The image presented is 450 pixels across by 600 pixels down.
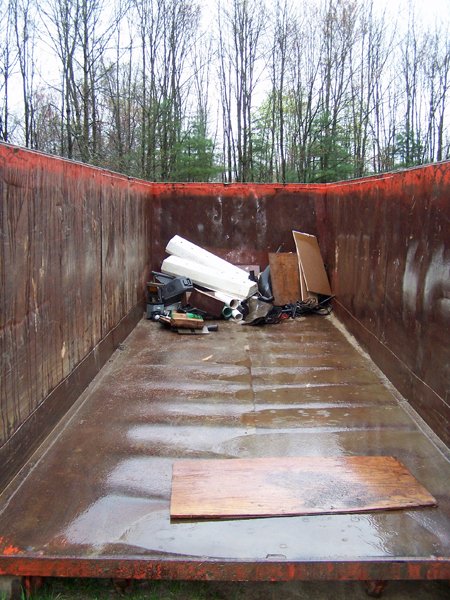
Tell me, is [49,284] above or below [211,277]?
above

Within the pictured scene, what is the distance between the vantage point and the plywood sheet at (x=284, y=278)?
25.7 ft

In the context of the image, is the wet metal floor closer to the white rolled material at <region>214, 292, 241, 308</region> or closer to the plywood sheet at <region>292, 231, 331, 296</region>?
the white rolled material at <region>214, 292, 241, 308</region>

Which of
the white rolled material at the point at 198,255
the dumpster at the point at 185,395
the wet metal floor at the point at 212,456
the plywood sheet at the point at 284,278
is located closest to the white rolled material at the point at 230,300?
the white rolled material at the point at 198,255

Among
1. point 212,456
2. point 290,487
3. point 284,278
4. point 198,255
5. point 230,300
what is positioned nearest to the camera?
point 290,487

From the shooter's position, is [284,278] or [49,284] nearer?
[49,284]

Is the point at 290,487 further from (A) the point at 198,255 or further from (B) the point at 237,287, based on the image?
(A) the point at 198,255

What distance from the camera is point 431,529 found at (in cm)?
243

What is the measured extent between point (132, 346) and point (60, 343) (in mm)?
2259

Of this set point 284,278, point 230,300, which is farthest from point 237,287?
point 284,278

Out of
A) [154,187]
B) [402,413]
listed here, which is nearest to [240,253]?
[154,187]

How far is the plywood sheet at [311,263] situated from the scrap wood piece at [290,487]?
4846 mm

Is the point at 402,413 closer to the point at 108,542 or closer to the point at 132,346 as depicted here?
the point at 108,542

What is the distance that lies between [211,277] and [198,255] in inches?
20.1

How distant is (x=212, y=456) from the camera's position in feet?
10.5
